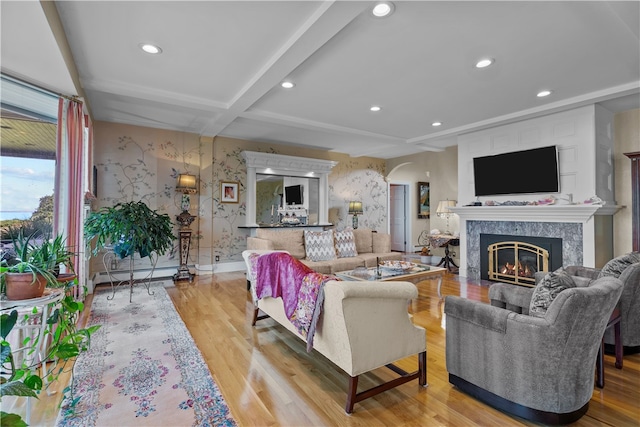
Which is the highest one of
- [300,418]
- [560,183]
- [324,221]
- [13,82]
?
[13,82]

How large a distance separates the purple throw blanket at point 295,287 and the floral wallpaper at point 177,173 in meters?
3.43

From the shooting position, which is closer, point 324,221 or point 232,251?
point 232,251

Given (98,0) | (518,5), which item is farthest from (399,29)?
(98,0)

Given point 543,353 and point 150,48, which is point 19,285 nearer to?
point 150,48

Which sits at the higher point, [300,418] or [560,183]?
[560,183]

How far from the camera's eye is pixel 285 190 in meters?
6.72

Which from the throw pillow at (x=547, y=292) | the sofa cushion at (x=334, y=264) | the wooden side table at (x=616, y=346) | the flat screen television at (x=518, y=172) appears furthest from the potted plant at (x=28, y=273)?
the flat screen television at (x=518, y=172)

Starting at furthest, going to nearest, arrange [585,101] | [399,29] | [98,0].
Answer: [585,101]
[399,29]
[98,0]

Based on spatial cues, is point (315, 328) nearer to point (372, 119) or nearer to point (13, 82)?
point (13, 82)

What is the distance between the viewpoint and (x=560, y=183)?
14.4ft

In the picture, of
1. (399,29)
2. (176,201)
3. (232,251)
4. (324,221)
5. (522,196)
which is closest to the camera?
(399,29)

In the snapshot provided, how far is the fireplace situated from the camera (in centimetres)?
452

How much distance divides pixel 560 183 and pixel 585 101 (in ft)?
3.63

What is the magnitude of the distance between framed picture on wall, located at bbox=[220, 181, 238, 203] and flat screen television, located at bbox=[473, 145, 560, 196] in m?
4.33
